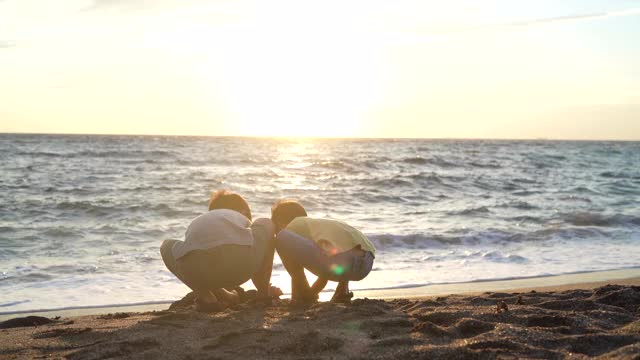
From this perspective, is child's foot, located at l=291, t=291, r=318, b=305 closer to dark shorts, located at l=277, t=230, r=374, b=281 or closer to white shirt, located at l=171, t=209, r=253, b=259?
dark shorts, located at l=277, t=230, r=374, b=281

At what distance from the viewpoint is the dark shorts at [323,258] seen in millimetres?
4988

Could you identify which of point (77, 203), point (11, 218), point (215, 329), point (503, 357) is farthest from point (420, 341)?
point (77, 203)

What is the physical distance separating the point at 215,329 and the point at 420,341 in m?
1.32

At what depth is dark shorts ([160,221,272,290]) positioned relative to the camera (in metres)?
4.82

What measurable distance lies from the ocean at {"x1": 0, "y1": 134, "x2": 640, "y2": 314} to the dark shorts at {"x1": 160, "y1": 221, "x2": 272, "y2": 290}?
1606 mm

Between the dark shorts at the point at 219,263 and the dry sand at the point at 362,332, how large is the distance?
24cm

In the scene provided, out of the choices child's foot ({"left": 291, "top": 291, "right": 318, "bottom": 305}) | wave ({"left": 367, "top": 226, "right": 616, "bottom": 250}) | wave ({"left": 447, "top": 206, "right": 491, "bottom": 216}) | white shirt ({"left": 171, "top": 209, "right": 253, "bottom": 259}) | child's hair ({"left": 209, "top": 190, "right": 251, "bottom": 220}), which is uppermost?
child's hair ({"left": 209, "top": 190, "right": 251, "bottom": 220})

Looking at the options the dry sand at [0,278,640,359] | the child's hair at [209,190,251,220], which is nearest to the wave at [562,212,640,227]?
the dry sand at [0,278,640,359]

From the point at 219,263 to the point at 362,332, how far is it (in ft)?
4.06

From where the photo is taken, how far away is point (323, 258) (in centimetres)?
498

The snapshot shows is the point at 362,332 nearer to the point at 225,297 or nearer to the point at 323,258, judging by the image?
the point at 323,258

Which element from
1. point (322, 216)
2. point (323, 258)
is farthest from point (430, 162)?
point (323, 258)

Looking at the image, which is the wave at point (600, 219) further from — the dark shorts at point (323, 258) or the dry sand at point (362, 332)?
the dark shorts at point (323, 258)

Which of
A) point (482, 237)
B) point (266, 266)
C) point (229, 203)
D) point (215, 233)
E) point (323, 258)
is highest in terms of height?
point (229, 203)
